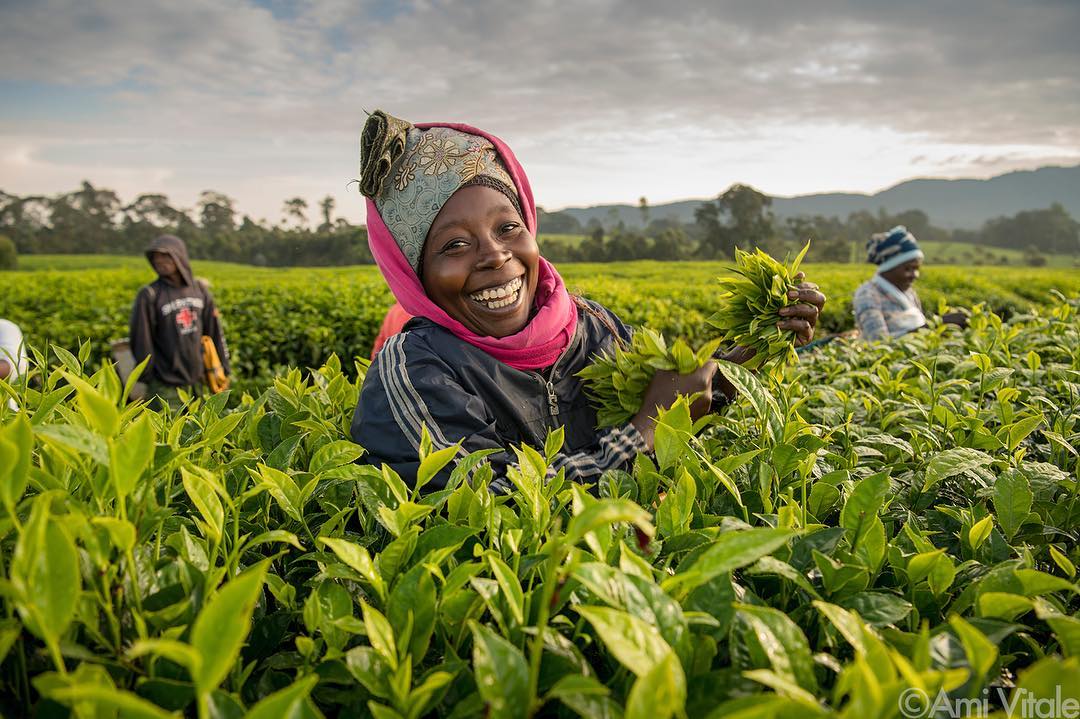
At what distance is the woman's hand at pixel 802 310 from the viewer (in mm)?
1553

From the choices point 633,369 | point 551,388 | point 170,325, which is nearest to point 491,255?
point 551,388

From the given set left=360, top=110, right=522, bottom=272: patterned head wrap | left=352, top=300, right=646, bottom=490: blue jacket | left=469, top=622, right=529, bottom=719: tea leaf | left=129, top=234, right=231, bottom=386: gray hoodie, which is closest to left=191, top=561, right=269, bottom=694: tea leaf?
left=469, top=622, right=529, bottom=719: tea leaf

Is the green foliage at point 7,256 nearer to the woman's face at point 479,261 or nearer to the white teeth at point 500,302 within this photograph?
the woman's face at point 479,261

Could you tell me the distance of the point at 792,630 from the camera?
0.71m

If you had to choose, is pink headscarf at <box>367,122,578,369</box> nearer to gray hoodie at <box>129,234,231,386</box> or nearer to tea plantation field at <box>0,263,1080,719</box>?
tea plantation field at <box>0,263,1080,719</box>

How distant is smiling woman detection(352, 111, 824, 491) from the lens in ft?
5.58

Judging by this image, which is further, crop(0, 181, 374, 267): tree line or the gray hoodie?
crop(0, 181, 374, 267): tree line

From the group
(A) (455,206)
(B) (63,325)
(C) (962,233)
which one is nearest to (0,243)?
(B) (63,325)

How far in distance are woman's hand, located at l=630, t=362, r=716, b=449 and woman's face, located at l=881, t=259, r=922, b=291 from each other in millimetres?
5535

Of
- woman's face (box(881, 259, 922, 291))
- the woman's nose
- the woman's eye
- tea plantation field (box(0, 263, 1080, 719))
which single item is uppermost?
the woman's eye

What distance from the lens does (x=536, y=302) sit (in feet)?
7.06

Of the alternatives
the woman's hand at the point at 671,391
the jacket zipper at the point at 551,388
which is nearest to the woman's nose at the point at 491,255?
the jacket zipper at the point at 551,388

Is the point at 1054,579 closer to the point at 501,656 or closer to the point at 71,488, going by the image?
the point at 501,656

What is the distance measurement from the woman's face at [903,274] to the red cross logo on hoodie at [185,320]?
21.4 ft
